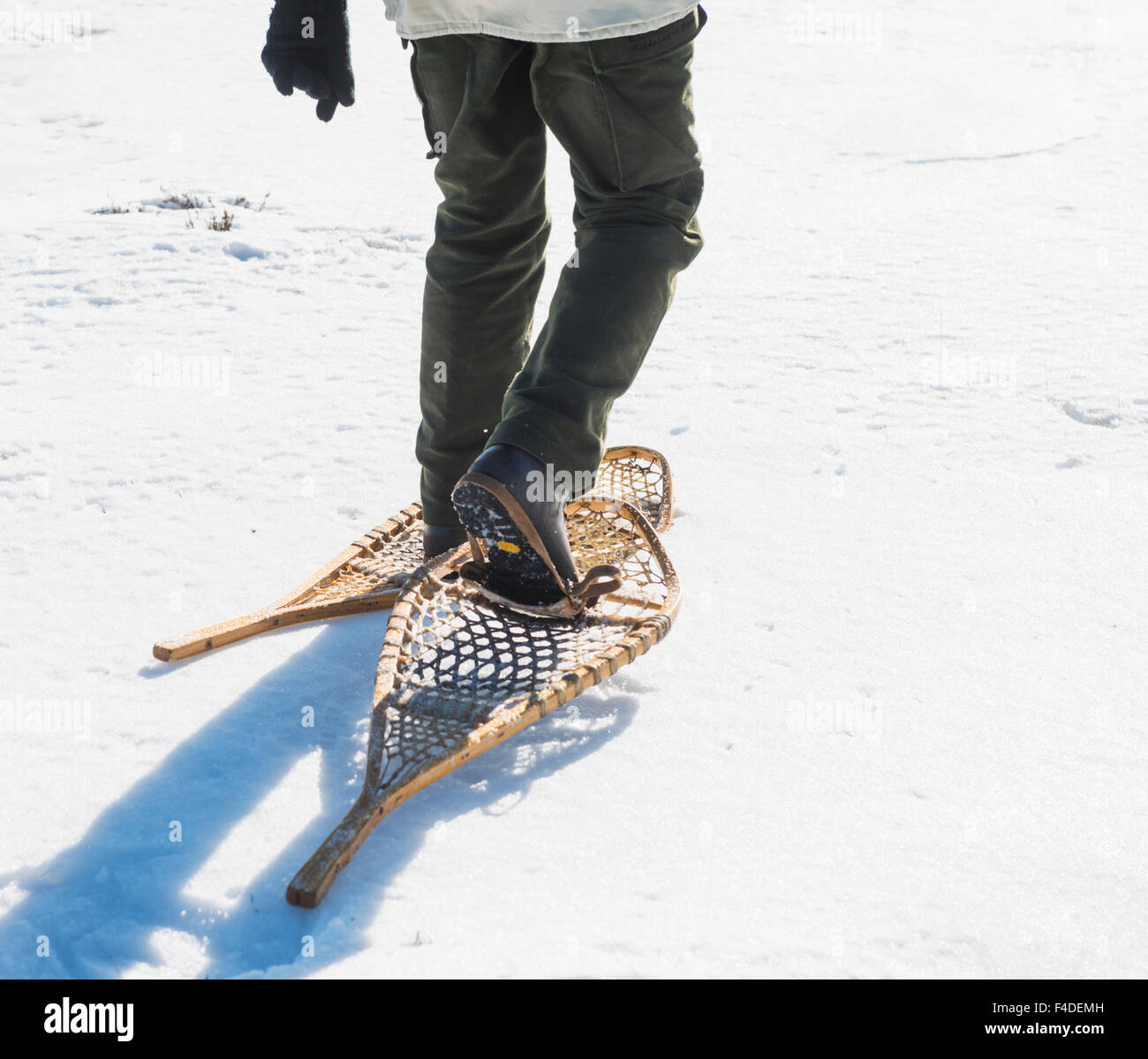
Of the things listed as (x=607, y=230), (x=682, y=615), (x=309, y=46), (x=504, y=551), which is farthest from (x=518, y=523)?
(x=309, y=46)

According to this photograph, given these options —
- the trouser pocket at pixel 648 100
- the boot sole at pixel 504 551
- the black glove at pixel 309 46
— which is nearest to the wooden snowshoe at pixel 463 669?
the boot sole at pixel 504 551

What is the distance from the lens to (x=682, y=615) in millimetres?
2328

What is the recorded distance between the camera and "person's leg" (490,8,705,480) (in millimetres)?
1771

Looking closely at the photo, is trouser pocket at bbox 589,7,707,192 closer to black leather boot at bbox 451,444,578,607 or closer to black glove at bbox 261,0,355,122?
black leather boot at bbox 451,444,578,607

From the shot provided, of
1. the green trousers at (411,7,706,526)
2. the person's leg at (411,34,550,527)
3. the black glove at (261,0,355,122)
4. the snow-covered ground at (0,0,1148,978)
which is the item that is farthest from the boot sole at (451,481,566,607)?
the black glove at (261,0,355,122)

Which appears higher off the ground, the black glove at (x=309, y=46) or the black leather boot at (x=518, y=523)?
the black glove at (x=309, y=46)

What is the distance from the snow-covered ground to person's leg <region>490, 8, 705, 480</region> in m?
0.55

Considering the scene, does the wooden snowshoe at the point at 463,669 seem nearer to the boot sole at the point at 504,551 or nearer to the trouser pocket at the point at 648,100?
the boot sole at the point at 504,551

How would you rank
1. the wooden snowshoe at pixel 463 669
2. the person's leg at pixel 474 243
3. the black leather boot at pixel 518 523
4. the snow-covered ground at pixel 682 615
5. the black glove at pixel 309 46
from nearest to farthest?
the snow-covered ground at pixel 682 615 → the wooden snowshoe at pixel 463 669 → the black leather boot at pixel 518 523 → the person's leg at pixel 474 243 → the black glove at pixel 309 46

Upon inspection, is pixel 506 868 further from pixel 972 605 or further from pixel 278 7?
pixel 278 7

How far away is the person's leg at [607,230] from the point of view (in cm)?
177

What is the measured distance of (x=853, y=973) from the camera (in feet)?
4.73

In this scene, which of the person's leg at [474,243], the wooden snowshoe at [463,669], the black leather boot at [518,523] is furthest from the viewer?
the person's leg at [474,243]

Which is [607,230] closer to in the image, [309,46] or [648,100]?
[648,100]
